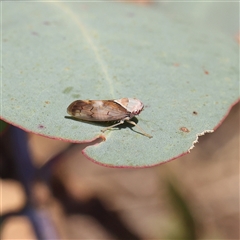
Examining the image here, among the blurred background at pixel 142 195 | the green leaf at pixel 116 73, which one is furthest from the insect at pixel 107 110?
the blurred background at pixel 142 195

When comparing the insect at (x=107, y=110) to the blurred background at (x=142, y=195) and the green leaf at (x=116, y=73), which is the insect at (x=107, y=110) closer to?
the green leaf at (x=116, y=73)

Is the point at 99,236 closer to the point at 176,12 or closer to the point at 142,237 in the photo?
the point at 142,237

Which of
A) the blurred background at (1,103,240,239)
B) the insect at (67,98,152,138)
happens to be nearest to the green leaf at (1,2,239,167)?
the insect at (67,98,152,138)

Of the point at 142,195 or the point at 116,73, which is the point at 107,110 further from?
the point at 142,195

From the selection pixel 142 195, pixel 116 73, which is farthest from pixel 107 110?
pixel 142 195

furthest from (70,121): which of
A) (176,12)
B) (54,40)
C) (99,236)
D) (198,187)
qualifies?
(198,187)

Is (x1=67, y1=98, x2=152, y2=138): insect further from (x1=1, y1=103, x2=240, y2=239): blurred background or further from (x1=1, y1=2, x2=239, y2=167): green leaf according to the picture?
(x1=1, y1=103, x2=240, y2=239): blurred background
